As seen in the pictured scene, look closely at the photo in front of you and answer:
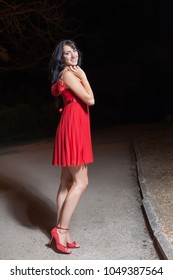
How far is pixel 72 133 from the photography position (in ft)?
14.3

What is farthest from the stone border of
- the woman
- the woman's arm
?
the woman's arm

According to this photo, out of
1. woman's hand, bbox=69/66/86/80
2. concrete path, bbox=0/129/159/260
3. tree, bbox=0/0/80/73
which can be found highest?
tree, bbox=0/0/80/73

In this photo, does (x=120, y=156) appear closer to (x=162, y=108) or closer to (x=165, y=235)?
(x=165, y=235)

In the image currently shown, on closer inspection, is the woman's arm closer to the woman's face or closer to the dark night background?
the woman's face

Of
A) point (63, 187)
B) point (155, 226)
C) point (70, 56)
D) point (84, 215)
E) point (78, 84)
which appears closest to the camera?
point (78, 84)

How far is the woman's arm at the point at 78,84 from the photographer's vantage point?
14.0ft

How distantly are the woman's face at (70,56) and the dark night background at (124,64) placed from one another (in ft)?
61.0

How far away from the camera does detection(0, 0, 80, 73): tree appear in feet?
43.0

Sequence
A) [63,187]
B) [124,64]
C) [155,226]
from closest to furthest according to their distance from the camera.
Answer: [63,187] < [155,226] < [124,64]

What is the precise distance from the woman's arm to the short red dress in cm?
11

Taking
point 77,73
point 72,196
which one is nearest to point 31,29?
point 77,73

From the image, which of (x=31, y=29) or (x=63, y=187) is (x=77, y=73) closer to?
(x=63, y=187)

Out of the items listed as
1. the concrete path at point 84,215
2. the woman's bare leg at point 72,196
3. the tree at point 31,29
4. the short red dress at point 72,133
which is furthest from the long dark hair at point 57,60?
the tree at point 31,29

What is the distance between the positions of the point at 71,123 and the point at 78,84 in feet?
1.35
